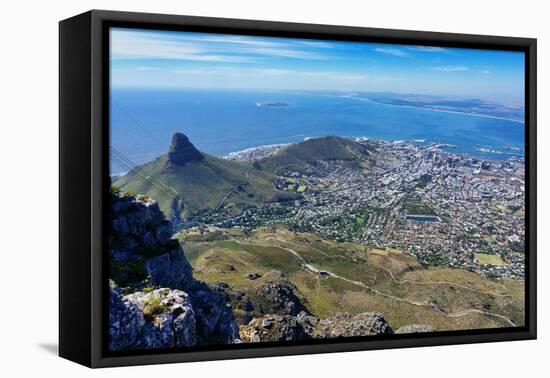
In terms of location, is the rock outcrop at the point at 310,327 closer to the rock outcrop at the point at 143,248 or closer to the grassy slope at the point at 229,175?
the rock outcrop at the point at 143,248

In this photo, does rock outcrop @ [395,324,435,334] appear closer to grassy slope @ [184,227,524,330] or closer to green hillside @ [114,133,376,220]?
grassy slope @ [184,227,524,330]

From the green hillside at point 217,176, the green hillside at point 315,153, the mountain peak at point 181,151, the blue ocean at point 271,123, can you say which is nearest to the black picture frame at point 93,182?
the blue ocean at point 271,123

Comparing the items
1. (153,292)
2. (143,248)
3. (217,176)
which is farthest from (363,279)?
(143,248)

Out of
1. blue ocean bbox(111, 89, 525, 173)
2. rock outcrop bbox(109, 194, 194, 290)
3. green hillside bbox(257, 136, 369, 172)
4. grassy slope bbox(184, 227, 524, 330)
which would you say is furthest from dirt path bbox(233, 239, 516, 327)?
blue ocean bbox(111, 89, 525, 173)

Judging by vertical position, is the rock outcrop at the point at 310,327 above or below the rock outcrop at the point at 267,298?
below

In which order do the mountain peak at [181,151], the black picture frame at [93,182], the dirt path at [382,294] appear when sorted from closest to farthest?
the black picture frame at [93,182]
the mountain peak at [181,151]
the dirt path at [382,294]

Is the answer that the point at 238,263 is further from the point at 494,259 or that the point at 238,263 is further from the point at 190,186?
the point at 494,259
